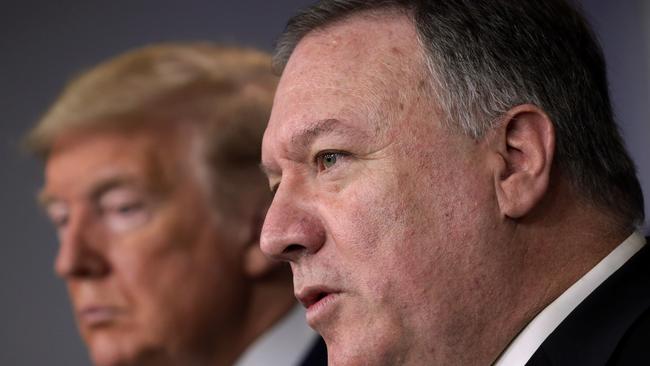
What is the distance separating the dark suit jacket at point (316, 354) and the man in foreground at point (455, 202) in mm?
790

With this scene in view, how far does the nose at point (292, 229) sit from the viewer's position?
1.58 m

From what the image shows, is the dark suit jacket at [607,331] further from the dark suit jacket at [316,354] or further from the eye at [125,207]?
the eye at [125,207]

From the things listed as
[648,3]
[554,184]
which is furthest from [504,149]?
[648,3]

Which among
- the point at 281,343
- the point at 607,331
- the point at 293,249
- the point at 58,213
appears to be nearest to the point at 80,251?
the point at 58,213

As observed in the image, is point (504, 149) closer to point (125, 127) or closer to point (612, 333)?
point (612, 333)

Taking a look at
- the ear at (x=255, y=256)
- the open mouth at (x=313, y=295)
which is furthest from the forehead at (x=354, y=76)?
the ear at (x=255, y=256)

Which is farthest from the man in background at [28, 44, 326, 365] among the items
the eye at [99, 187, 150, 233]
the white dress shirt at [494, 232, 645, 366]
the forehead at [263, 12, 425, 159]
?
the white dress shirt at [494, 232, 645, 366]

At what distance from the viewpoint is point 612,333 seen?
4.75 feet

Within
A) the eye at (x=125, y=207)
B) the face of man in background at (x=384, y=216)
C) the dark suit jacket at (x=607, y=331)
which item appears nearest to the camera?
the dark suit jacket at (x=607, y=331)

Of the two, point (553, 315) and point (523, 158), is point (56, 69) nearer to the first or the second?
point (523, 158)

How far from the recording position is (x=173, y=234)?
7.61ft

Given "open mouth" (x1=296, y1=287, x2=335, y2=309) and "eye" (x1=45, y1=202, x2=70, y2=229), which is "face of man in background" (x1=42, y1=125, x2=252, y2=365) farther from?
"open mouth" (x1=296, y1=287, x2=335, y2=309)

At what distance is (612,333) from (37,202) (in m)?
1.56

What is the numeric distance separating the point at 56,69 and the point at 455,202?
4.55 feet
